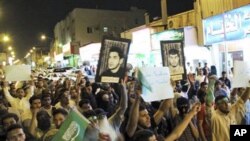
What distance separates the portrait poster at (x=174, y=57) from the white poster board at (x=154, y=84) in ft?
4.03

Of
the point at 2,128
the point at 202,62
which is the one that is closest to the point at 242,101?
the point at 2,128

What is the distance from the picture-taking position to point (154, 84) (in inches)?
245

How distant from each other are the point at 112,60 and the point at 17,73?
4401 mm

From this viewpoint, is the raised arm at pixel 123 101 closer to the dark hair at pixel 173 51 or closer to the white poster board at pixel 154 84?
the white poster board at pixel 154 84

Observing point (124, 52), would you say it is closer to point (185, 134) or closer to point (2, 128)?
point (185, 134)

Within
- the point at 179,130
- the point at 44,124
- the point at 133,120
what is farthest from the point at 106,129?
the point at 44,124

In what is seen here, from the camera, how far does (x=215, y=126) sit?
6.50 m

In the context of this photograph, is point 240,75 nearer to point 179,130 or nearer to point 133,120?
point 179,130

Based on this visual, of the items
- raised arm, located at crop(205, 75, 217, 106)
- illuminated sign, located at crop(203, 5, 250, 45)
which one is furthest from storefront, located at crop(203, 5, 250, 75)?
raised arm, located at crop(205, 75, 217, 106)

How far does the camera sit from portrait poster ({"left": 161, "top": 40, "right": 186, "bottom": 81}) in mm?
7617

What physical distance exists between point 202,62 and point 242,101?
17238 millimetres

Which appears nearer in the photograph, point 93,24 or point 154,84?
point 154,84

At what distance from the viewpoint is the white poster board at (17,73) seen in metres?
9.92

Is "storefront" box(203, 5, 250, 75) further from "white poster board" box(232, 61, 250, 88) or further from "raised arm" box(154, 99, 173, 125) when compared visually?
"raised arm" box(154, 99, 173, 125)
